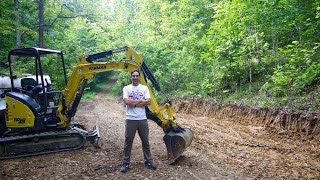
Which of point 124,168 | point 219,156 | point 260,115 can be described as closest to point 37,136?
point 124,168

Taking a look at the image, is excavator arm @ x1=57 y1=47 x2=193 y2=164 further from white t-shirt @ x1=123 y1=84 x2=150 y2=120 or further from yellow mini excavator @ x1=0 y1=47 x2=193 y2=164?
white t-shirt @ x1=123 y1=84 x2=150 y2=120

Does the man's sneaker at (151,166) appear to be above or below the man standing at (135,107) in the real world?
below

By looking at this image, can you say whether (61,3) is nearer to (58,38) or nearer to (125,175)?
(58,38)

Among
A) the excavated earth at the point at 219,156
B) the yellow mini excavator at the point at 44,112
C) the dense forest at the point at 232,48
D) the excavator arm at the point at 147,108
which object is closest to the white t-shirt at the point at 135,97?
the excavator arm at the point at 147,108

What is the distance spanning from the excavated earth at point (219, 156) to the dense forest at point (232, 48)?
80cm

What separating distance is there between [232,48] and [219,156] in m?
7.03

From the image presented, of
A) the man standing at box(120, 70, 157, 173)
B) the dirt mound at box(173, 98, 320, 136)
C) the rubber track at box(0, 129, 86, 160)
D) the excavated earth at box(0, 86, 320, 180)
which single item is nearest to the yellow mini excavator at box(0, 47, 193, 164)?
the rubber track at box(0, 129, 86, 160)

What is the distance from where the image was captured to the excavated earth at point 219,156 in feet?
17.3

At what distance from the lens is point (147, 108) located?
6164 mm

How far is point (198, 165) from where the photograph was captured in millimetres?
5746

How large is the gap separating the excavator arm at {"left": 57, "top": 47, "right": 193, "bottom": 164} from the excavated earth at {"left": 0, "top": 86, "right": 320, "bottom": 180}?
0.45 metres

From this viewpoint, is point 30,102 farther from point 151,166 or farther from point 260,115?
point 260,115

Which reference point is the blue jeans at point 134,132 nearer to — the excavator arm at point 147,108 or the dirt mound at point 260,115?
the excavator arm at point 147,108

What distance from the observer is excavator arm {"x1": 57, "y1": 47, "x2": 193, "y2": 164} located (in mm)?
5836
